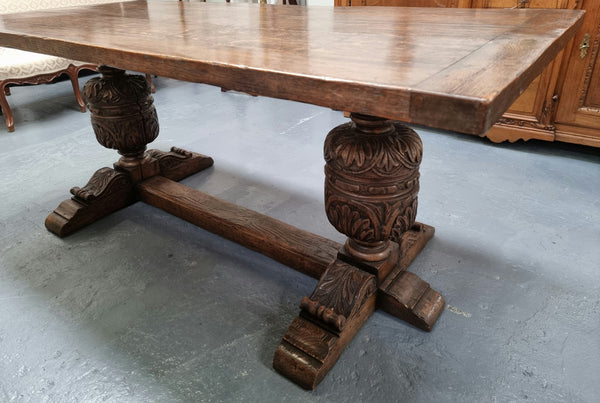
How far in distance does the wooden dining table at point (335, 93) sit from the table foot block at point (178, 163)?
167mm

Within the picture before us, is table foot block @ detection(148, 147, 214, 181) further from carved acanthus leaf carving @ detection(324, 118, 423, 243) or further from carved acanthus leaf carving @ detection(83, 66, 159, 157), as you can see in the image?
carved acanthus leaf carving @ detection(324, 118, 423, 243)

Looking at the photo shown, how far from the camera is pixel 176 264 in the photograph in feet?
5.18

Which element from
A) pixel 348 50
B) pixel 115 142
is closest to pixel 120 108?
pixel 115 142

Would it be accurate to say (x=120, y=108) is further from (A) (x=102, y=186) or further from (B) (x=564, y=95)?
(B) (x=564, y=95)

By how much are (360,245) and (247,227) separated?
45 centimetres

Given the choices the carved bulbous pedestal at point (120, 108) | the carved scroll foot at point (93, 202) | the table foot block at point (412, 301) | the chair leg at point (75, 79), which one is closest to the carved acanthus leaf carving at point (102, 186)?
the carved scroll foot at point (93, 202)

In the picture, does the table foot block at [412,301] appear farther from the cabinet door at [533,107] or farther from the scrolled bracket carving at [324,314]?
the cabinet door at [533,107]

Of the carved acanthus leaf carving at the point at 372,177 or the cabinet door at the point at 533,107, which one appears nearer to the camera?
the carved acanthus leaf carving at the point at 372,177

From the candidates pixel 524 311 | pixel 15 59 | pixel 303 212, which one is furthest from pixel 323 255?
pixel 15 59

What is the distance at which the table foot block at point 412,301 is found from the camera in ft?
4.14

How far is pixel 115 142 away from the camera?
184 cm

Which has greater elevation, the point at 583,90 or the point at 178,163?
the point at 583,90

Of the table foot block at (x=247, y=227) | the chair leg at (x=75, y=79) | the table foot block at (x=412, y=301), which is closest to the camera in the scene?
the table foot block at (x=412, y=301)

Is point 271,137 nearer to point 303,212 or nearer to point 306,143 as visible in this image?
point 306,143
